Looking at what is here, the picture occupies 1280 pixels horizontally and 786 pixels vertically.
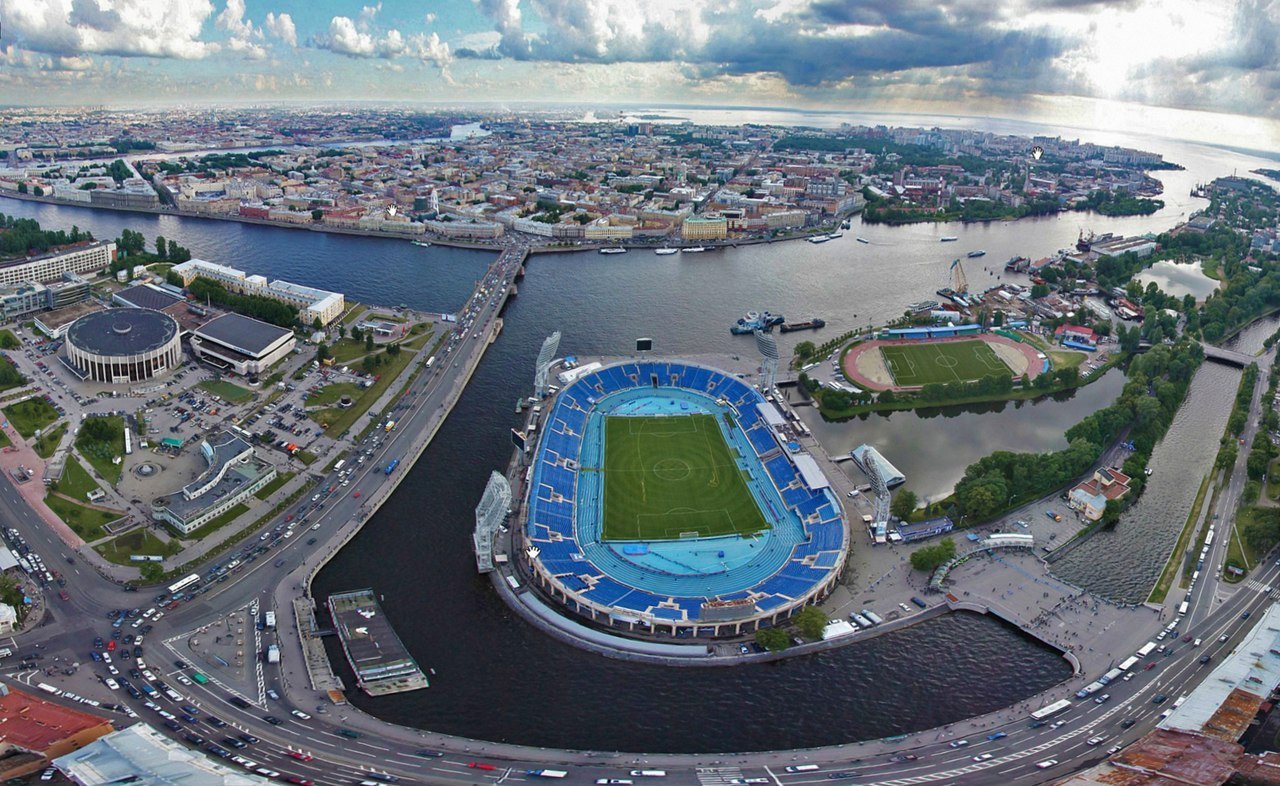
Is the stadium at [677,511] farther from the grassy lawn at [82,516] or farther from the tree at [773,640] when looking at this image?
the grassy lawn at [82,516]

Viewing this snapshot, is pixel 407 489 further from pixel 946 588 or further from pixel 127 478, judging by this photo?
pixel 946 588

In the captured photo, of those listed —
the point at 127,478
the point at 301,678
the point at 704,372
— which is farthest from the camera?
the point at 704,372

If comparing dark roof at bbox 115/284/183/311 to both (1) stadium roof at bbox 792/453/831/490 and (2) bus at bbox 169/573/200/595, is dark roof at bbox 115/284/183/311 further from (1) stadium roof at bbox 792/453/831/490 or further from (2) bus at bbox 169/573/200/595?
(1) stadium roof at bbox 792/453/831/490

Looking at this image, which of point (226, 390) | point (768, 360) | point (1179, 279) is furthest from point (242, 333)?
point (1179, 279)

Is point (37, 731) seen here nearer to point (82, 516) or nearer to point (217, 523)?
point (217, 523)

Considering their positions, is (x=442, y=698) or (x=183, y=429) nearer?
(x=442, y=698)

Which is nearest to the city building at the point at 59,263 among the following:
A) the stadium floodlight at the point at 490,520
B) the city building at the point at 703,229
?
the stadium floodlight at the point at 490,520

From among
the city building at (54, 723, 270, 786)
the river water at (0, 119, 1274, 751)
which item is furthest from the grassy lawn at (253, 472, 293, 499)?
the city building at (54, 723, 270, 786)

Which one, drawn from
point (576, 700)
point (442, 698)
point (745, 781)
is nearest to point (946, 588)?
point (745, 781)
